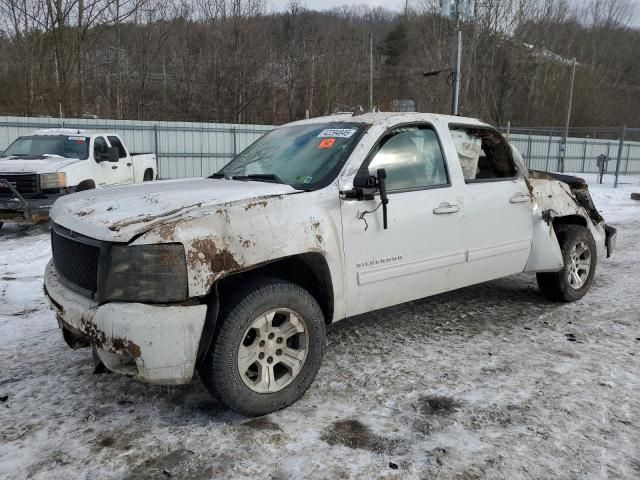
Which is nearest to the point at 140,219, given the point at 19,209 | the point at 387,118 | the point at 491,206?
the point at 387,118

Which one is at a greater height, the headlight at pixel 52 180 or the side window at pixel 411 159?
the side window at pixel 411 159

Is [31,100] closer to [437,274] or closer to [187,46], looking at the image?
[187,46]

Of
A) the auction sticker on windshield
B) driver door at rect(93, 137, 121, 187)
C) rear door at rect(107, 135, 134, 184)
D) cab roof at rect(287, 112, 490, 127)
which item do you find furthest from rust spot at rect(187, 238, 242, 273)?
rear door at rect(107, 135, 134, 184)

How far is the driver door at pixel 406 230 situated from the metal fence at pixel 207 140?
15.7 m

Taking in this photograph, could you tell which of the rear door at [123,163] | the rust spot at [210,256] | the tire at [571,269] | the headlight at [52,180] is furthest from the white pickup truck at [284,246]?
the rear door at [123,163]

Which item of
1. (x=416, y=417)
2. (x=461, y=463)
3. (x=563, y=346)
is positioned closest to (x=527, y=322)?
(x=563, y=346)

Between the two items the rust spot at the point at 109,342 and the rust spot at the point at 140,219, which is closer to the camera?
the rust spot at the point at 109,342

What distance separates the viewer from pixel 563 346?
13.5 ft

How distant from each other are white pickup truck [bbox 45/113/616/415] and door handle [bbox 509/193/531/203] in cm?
2

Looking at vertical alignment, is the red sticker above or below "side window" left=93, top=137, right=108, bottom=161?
above

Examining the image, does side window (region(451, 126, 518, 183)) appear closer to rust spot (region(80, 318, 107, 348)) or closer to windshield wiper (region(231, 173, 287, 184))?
windshield wiper (region(231, 173, 287, 184))

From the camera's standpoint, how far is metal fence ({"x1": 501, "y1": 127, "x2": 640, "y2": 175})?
23.0 meters

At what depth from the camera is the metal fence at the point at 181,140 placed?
18320 mm

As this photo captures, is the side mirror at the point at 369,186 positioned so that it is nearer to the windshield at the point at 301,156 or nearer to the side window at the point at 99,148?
the windshield at the point at 301,156
